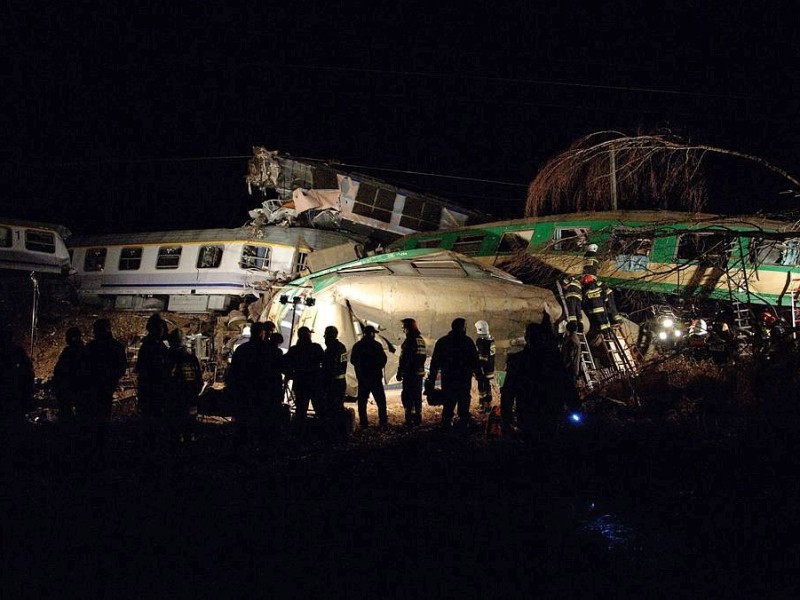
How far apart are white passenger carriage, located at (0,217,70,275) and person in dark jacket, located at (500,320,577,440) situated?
19.2 m

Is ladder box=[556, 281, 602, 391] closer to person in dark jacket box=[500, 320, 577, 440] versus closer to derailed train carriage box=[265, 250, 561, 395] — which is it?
derailed train carriage box=[265, 250, 561, 395]

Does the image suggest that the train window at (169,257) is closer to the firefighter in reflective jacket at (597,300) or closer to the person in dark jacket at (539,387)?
the firefighter in reflective jacket at (597,300)

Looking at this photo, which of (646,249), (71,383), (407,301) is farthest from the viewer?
(646,249)

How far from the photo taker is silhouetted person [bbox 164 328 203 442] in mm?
6945

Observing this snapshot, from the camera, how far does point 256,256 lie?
21172 millimetres

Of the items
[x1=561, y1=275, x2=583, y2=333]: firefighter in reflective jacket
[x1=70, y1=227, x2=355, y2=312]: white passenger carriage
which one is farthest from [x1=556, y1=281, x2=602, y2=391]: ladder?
[x1=70, y1=227, x2=355, y2=312]: white passenger carriage

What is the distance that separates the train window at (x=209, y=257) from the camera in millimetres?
21373

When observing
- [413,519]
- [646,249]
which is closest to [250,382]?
[413,519]

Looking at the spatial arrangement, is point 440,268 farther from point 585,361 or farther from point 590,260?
point 585,361

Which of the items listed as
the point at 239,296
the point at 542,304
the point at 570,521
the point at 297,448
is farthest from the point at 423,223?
the point at 570,521

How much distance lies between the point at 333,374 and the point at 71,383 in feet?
10.4

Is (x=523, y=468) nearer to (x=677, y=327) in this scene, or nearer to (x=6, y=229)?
(x=677, y=327)

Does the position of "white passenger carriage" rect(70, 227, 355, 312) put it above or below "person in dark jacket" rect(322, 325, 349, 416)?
above

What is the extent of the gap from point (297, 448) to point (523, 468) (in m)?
2.55
